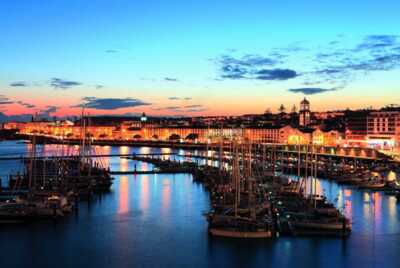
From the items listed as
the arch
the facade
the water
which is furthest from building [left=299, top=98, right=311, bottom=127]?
the water

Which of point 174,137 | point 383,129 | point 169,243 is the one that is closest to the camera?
point 169,243

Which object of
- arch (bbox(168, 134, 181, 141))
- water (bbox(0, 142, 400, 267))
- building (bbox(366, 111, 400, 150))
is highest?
building (bbox(366, 111, 400, 150))

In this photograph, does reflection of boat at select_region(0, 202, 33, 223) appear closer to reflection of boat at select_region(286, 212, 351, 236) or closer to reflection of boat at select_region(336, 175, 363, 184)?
reflection of boat at select_region(286, 212, 351, 236)

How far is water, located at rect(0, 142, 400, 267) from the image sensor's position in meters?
12.5

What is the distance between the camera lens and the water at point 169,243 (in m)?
12.5

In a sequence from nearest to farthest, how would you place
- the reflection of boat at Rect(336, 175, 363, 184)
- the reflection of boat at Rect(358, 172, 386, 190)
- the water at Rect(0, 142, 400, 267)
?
1. the water at Rect(0, 142, 400, 267)
2. the reflection of boat at Rect(358, 172, 386, 190)
3. the reflection of boat at Rect(336, 175, 363, 184)

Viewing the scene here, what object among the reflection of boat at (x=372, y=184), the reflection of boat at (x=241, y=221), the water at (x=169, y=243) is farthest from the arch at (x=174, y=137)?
the reflection of boat at (x=241, y=221)

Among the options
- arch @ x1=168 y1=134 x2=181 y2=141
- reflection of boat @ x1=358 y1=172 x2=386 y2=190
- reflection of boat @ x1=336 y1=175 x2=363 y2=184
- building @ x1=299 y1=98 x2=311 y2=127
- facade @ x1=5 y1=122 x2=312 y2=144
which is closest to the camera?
reflection of boat @ x1=358 y1=172 x2=386 y2=190

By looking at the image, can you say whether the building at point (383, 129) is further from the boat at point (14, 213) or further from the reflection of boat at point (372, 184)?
the boat at point (14, 213)

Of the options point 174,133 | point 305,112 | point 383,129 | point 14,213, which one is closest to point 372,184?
point 14,213

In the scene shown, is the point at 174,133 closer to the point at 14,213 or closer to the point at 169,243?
the point at 14,213

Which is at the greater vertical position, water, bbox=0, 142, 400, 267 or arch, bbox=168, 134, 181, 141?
arch, bbox=168, 134, 181, 141

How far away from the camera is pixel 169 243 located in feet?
46.3

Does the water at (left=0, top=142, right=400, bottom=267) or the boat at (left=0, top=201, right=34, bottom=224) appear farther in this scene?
the boat at (left=0, top=201, right=34, bottom=224)
